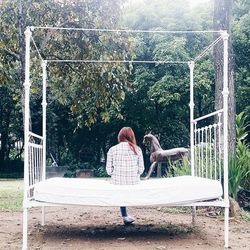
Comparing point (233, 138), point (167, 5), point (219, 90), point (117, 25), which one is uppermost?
point (167, 5)

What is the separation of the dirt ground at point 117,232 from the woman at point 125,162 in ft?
2.26

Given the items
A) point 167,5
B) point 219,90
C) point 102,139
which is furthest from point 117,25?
point 102,139

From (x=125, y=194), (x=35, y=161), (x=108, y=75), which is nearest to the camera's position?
(x=125, y=194)

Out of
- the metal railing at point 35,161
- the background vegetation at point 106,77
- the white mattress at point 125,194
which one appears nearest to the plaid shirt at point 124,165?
the white mattress at point 125,194

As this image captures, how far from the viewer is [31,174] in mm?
5879

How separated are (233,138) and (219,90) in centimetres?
83

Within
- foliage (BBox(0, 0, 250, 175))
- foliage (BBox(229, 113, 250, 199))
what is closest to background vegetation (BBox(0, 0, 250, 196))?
foliage (BBox(0, 0, 250, 175))

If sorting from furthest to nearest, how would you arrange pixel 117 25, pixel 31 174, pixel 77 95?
pixel 77 95
pixel 117 25
pixel 31 174

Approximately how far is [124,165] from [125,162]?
0.21 feet

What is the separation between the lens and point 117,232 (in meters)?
6.27

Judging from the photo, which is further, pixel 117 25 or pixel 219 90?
pixel 117 25

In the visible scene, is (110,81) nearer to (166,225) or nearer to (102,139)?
(166,225)

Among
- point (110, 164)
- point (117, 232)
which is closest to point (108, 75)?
point (110, 164)

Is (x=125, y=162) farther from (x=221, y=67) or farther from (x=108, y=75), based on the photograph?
(x=108, y=75)
